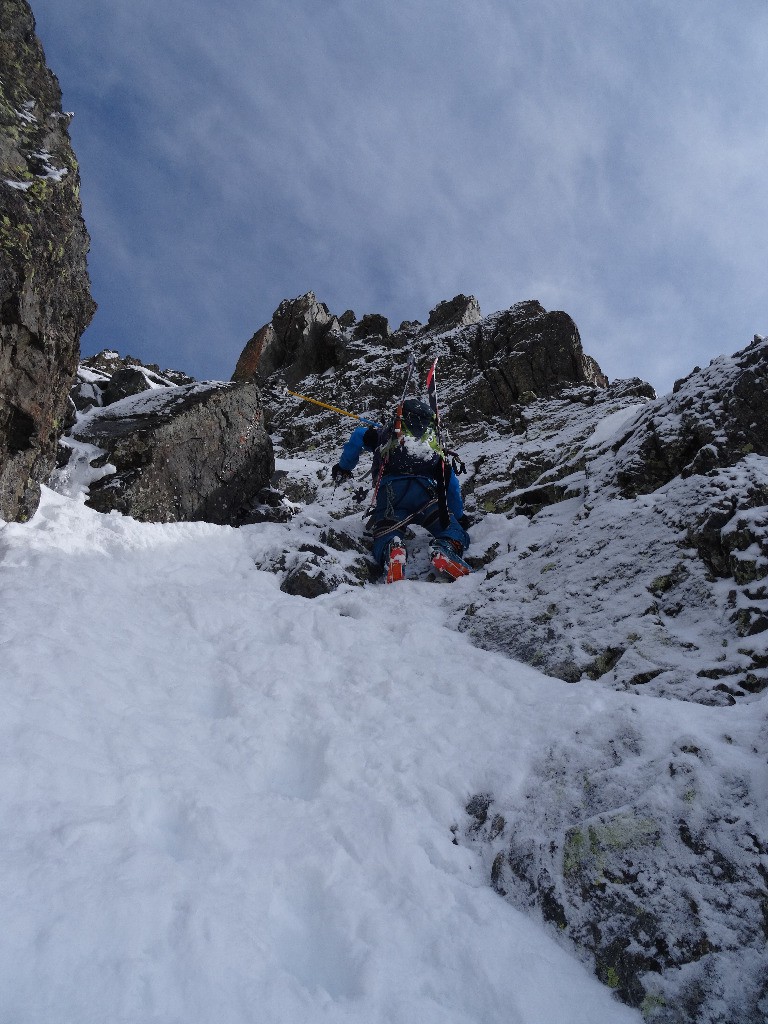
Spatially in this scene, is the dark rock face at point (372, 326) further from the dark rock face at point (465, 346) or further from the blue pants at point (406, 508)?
the blue pants at point (406, 508)

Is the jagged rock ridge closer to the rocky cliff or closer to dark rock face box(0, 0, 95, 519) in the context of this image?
dark rock face box(0, 0, 95, 519)

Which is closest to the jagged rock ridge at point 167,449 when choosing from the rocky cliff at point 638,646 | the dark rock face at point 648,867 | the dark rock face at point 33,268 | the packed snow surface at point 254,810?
the dark rock face at point 33,268

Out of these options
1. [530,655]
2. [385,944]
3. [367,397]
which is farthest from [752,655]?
[367,397]

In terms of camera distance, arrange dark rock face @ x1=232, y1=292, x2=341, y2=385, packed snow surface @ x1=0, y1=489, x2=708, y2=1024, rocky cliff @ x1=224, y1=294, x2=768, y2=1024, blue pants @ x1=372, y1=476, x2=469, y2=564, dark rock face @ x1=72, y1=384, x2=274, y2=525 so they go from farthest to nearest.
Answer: dark rock face @ x1=232, y1=292, x2=341, y2=385, blue pants @ x1=372, y1=476, x2=469, y2=564, dark rock face @ x1=72, y1=384, x2=274, y2=525, rocky cliff @ x1=224, y1=294, x2=768, y2=1024, packed snow surface @ x1=0, y1=489, x2=708, y2=1024

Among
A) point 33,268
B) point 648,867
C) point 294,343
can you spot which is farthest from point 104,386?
point 294,343

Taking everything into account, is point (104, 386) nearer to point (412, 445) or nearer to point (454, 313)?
point (412, 445)

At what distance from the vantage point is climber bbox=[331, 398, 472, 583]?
30.4ft

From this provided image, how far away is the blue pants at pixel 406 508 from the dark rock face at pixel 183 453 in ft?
8.78

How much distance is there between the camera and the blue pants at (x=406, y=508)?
987 cm

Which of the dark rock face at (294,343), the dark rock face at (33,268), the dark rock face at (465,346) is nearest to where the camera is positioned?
the dark rock face at (33,268)

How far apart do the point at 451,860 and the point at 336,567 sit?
18.1ft

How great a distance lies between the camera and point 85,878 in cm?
261

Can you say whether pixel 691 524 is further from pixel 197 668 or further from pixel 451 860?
pixel 197 668

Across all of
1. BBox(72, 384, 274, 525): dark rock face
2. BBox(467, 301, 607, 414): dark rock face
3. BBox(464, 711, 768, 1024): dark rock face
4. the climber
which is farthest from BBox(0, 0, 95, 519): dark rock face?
BBox(467, 301, 607, 414): dark rock face
